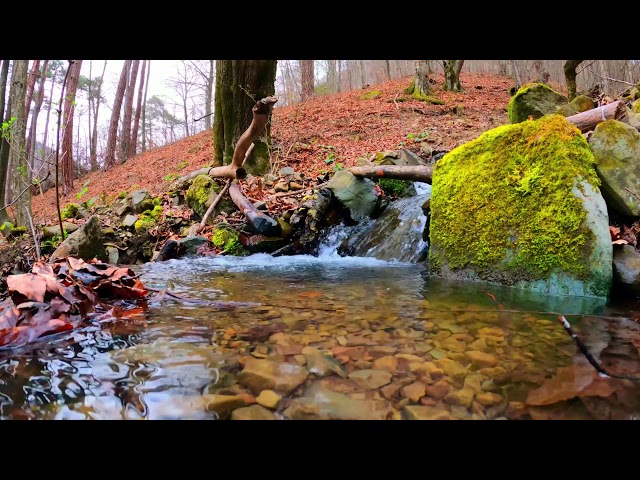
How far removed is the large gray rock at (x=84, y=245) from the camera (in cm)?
473

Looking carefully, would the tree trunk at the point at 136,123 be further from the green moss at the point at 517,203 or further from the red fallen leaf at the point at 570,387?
the red fallen leaf at the point at 570,387

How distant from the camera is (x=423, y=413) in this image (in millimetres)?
1284

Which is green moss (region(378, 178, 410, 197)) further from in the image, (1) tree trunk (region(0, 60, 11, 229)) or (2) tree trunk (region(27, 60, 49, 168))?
(2) tree trunk (region(27, 60, 49, 168))

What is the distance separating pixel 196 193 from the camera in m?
7.39

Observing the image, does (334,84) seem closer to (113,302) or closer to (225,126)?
(225,126)

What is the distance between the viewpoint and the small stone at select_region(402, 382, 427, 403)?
1.38 meters

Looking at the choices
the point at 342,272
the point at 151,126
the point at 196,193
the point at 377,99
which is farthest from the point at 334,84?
the point at 342,272

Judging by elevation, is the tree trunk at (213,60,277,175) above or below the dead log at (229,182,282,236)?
above

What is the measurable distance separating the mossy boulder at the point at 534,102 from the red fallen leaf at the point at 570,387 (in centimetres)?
602

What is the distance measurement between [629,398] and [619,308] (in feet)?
4.94

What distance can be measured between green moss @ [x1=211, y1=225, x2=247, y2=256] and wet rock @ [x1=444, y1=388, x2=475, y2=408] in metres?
4.87

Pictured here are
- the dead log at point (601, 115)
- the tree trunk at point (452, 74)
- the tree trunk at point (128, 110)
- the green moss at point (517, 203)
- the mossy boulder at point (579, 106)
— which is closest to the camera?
the green moss at point (517, 203)

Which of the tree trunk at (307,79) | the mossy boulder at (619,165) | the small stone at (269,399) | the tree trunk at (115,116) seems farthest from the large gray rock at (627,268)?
the tree trunk at (115,116)

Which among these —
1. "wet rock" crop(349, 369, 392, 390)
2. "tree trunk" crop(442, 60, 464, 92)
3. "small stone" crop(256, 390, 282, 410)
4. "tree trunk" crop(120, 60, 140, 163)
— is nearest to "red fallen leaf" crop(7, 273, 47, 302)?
"small stone" crop(256, 390, 282, 410)
